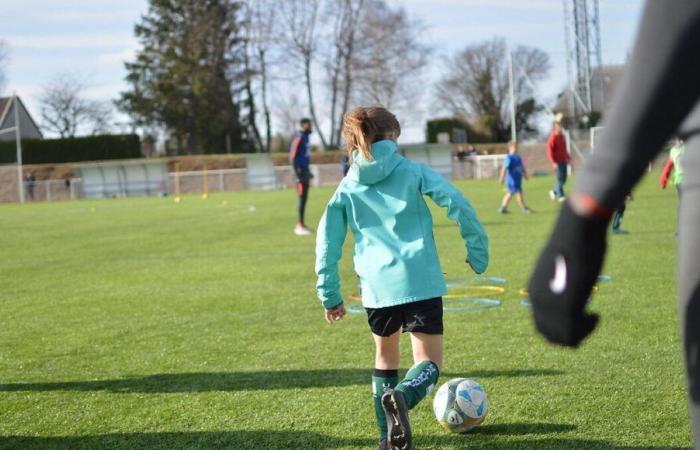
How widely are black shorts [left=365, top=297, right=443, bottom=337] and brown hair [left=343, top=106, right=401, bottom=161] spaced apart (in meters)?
0.75

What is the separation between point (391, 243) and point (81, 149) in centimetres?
5938

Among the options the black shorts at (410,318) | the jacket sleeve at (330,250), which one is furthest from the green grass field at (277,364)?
the jacket sleeve at (330,250)

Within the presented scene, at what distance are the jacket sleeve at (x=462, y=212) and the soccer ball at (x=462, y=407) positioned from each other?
78 cm

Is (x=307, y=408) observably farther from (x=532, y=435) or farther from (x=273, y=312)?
(x=273, y=312)

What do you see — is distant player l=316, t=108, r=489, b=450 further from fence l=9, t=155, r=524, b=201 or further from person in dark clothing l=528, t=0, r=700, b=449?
fence l=9, t=155, r=524, b=201

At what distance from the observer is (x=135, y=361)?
7.03 metres

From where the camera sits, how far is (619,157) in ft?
5.58

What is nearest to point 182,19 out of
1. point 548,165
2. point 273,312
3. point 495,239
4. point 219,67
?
point 219,67

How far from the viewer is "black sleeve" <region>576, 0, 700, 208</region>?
1641 mm

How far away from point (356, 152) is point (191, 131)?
58.8 m

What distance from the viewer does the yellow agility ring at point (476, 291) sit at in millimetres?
9492

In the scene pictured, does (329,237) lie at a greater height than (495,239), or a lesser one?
greater

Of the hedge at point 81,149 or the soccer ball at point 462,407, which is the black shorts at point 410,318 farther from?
the hedge at point 81,149

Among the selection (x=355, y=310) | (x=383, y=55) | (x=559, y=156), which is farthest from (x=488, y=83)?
(x=355, y=310)
